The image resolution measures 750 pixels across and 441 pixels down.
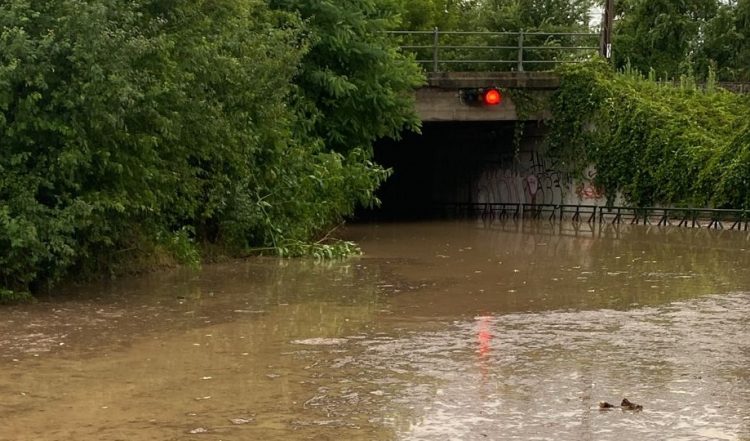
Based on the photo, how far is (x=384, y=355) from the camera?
10367 mm

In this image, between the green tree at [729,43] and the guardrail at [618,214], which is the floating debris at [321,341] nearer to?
the guardrail at [618,214]

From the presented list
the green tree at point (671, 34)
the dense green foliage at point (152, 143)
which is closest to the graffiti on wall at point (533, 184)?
the dense green foliage at point (152, 143)

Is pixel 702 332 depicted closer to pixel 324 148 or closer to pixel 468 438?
pixel 468 438

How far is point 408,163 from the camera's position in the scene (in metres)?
42.1

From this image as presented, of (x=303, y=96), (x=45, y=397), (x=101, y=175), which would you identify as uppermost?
(x=303, y=96)

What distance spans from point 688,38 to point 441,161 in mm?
17762

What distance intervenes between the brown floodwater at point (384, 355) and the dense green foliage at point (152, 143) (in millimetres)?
824

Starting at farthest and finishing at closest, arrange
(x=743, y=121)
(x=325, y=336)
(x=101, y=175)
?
(x=743, y=121)
(x=101, y=175)
(x=325, y=336)

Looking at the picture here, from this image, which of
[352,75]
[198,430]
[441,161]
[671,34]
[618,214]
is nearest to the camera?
[198,430]

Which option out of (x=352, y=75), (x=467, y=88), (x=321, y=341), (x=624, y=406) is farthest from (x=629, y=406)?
(x=467, y=88)

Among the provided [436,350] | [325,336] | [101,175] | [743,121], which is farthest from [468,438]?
[743,121]

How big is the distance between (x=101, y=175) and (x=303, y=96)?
35.0ft

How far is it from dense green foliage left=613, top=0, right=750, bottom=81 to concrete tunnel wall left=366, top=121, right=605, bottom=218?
578 inches

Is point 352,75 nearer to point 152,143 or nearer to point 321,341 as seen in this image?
point 152,143
